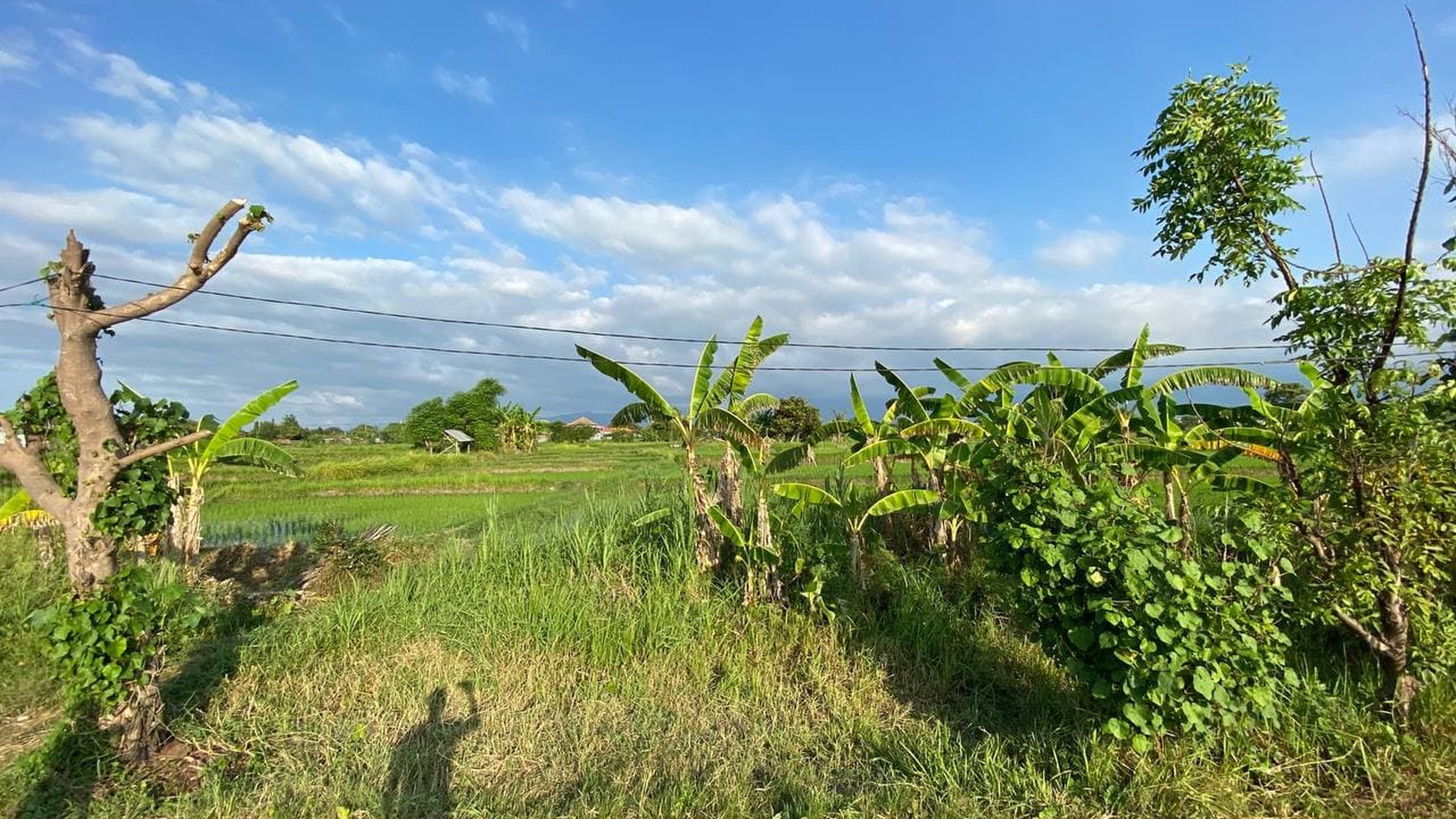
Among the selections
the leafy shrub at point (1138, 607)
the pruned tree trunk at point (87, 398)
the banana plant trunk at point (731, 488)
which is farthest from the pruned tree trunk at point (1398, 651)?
the pruned tree trunk at point (87, 398)

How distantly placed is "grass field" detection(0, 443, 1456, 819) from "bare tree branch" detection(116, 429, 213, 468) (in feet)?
5.70

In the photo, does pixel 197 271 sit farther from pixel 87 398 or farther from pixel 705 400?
pixel 705 400

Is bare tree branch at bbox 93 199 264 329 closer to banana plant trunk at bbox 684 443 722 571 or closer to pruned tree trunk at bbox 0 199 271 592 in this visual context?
pruned tree trunk at bbox 0 199 271 592

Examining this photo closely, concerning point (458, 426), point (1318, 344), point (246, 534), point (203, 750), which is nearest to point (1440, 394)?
point (1318, 344)

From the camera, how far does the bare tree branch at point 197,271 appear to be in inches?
174

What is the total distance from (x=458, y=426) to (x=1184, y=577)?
59260 mm

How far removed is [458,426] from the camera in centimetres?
5759

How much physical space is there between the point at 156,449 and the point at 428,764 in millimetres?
2643

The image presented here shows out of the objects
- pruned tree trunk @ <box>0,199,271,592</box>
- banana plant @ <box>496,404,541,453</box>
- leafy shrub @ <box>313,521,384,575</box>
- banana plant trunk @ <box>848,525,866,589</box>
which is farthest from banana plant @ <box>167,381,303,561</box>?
banana plant @ <box>496,404,541,453</box>

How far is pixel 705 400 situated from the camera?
6910 mm

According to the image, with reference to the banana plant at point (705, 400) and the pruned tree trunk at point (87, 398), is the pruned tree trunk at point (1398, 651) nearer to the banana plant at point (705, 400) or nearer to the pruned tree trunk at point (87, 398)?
the banana plant at point (705, 400)

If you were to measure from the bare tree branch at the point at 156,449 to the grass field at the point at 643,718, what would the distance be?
174cm

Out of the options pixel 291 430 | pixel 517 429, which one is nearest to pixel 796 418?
pixel 517 429

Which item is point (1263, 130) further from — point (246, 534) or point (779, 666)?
point (246, 534)
